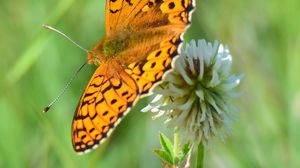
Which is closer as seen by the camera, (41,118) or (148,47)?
(148,47)

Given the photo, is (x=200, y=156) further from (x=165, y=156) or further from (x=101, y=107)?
(x=101, y=107)

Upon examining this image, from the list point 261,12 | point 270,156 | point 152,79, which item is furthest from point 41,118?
point 261,12

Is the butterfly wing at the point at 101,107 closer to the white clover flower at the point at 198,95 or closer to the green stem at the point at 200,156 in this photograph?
the white clover flower at the point at 198,95

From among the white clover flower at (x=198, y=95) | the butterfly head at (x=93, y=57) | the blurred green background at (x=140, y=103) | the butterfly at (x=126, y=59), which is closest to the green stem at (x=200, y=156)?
the white clover flower at (x=198, y=95)

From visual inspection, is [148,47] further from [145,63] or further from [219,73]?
[219,73]

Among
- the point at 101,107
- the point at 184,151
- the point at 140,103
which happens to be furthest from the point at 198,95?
the point at 140,103

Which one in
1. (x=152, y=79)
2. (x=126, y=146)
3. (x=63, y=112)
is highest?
(x=152, y=79)
